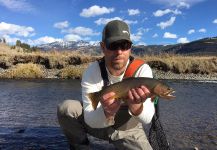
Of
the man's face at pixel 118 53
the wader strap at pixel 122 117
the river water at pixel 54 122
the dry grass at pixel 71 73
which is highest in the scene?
the man's face at pixel 118 53

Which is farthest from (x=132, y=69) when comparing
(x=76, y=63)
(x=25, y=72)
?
(x=76, y=63)

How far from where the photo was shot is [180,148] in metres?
7.73

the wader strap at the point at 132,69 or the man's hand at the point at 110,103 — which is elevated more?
the wader strap at the point at 132,69

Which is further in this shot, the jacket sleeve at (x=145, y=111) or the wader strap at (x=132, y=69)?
the wader strap at (x=132, y=69)

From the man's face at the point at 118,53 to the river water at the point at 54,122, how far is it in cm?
285

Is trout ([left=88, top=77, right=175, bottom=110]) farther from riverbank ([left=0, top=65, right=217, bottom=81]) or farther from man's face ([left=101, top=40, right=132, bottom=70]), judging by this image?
riverbank ([left=0, top=65, right=217, bottom=81])

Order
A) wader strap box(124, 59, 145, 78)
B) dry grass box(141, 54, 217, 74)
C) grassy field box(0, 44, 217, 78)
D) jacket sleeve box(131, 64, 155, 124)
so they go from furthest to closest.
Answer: dry grass box(141, 54, 217, 74), grassy field box(0, 44, 217, 78), wader strap box(124, 59, 145, 78), jacket sleeve box(131, 64, 155, 124)

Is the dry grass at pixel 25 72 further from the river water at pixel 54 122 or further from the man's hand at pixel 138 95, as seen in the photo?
the man's hand at pixel 138 95

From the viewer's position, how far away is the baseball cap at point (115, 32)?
4.85 meters

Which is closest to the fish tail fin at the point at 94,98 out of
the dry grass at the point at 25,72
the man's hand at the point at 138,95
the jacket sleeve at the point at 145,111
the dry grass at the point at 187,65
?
the man's hand at the point at 138,95

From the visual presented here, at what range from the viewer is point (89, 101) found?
512 cm

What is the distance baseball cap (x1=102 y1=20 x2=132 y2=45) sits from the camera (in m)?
4.85

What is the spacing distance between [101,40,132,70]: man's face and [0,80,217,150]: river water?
9.34ft

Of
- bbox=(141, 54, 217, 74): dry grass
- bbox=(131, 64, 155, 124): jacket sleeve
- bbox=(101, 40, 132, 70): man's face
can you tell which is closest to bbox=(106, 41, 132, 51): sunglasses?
bbox=(101, 40, 132, 70): man's face
